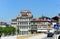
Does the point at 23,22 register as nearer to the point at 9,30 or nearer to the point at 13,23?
the point at 9,30

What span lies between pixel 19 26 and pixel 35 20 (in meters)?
8.87

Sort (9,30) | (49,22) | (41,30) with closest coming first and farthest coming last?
(9,30), (41,30), (49,22)

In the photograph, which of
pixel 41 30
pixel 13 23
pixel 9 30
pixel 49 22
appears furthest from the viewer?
pixel 13 23

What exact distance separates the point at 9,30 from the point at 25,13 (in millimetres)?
21334

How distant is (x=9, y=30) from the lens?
107 metres

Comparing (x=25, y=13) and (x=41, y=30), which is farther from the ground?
(x=25, y=13)

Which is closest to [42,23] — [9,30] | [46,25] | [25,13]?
[46,25]

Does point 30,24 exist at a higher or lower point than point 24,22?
lower

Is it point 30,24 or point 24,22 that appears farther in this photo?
point 30,24

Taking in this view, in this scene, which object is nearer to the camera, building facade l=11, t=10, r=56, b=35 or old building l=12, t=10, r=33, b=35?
building facade l=11, t=10, r=56, b=35

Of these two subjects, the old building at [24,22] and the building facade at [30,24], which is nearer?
the building facade at [30,24]

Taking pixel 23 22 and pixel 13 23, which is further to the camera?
pixel 13 23

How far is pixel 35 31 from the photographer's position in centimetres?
12119

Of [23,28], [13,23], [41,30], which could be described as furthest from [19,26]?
[13,23]
